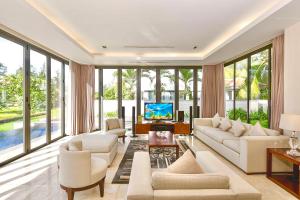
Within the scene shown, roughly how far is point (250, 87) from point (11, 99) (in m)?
6.29

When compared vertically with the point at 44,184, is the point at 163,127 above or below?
above

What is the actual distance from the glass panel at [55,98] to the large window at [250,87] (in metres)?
6.08

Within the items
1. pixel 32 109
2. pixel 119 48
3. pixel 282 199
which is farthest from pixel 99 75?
pixel 282 199

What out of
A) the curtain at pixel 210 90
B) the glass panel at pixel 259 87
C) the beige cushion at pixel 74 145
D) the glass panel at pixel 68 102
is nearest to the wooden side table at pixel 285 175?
the glass panel at pixel 259 87

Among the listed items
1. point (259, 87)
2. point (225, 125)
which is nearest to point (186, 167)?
point (225, 125)

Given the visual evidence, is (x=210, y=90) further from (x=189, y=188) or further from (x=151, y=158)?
(x=189, y=188)

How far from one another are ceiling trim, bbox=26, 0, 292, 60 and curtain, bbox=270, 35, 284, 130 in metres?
0.81

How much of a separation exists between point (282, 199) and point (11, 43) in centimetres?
585

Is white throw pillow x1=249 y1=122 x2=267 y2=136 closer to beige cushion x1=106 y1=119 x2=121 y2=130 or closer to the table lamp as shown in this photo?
the table lamp

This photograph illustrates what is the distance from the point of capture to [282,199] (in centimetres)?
272

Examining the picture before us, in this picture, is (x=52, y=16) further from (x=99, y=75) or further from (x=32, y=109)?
(x=99, y=75)

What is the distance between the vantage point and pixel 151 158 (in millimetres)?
4438

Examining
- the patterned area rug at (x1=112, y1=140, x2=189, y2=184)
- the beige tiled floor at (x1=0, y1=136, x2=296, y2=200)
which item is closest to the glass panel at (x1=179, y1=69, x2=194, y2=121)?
the patterned area rug at (x1=112, y1=140, x2=189, y2=184)

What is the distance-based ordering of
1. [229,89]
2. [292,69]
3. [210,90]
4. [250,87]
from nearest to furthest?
[292,69]
[250,87]
[229,89]
[210,90]
